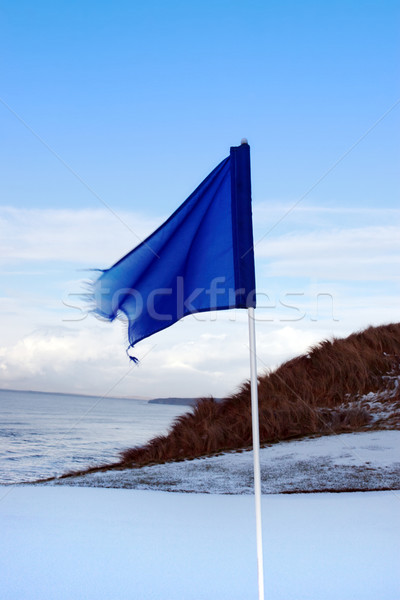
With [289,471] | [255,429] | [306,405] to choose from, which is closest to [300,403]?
[306,405]

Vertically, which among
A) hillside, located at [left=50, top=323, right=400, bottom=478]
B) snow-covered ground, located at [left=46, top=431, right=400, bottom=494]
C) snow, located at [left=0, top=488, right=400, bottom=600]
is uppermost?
hillside, located at [left=50, top=323, right=400, bottom=478]

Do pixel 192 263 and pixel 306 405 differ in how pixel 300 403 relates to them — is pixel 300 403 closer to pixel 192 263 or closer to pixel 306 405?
pixel 306 405

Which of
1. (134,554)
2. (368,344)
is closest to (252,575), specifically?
(134,554)

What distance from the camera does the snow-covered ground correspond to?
232 inches

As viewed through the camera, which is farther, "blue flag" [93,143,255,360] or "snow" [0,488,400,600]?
"blue flag" [93,143,255,360]

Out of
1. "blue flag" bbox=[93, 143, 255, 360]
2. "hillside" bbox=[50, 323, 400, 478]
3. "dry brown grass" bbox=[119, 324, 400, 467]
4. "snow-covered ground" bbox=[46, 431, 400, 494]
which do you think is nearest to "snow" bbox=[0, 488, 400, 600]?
"snow-covered ground" bbox=[46, 431, 400, 494]

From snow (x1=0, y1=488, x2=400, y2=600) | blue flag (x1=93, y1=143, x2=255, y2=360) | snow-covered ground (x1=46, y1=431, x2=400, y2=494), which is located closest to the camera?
snow (x1=0, y1=488, x2=400, y2=600)

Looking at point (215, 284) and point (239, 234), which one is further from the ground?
point (239, 234)

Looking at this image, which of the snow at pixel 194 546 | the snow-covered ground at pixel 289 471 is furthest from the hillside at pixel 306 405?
the snow at pixel 194 546

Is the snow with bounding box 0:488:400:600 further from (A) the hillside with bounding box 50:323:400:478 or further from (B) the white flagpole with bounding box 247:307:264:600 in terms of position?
(A) the hillside with bounding box 50:323:400:478

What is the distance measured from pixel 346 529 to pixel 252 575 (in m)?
1.13

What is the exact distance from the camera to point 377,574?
3400 mm

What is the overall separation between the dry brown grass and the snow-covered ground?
97 cm

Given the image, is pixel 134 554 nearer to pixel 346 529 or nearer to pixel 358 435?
pixel 346 529
